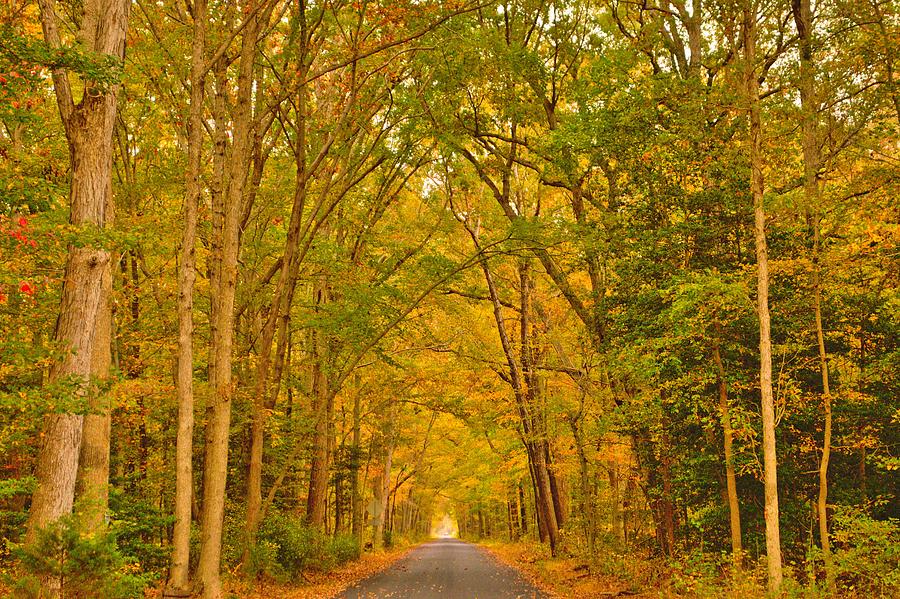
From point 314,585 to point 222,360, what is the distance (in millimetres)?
8018

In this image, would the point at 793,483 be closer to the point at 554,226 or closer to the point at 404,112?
the point at 554,226

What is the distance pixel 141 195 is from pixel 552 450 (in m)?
14.1

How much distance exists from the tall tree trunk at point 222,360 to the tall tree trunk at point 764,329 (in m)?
8.30

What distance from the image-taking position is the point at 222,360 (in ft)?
35.4

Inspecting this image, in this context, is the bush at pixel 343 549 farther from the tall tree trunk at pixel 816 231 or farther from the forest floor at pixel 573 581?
the tall tree trunk at pixel 816 231

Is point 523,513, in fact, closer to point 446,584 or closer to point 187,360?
point 446,584

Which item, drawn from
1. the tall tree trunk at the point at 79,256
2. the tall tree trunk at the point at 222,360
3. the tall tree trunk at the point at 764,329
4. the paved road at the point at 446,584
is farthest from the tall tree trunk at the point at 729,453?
the tall tree trunk at the point at 79,256

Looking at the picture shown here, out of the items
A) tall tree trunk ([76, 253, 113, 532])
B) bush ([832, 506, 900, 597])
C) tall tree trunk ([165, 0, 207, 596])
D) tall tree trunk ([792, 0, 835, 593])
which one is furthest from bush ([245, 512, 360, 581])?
bush ([832, 506, 900, 597])

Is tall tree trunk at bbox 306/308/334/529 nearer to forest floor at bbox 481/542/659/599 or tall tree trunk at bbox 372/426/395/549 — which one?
forest floor at bbox 481/542/659/599

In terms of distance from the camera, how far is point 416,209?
25016 mm

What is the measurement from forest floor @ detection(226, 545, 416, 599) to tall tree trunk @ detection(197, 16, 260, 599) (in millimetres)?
2435

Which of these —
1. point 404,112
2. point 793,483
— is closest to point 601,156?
point 404,112

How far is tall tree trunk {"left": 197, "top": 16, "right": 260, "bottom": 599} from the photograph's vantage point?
1019 cm

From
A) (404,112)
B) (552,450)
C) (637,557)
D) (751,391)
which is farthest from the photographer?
(552,450)
